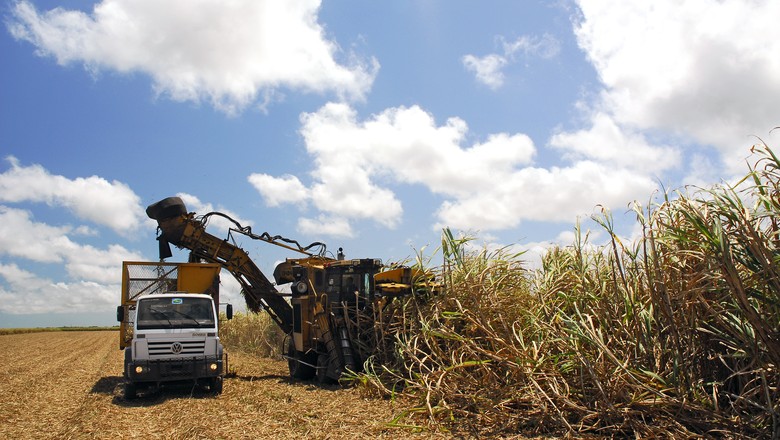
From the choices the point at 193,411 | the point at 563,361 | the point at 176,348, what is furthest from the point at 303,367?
the point at 563,361

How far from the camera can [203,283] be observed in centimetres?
1534

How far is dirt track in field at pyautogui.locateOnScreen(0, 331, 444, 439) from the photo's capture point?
8164 millimetres

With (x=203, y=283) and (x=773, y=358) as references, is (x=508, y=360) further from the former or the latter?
(x=203, y=283)

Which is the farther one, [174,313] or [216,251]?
[216,251]

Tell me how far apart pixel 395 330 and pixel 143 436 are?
522 cm

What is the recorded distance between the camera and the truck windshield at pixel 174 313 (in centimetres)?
1220

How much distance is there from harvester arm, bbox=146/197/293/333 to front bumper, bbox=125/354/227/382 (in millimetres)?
4951

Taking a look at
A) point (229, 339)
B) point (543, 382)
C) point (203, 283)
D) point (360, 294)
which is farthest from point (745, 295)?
point (229, 339)

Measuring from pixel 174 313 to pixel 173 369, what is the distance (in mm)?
1197

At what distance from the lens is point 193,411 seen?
32.8ft

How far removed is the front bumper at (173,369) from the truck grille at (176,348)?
133mm

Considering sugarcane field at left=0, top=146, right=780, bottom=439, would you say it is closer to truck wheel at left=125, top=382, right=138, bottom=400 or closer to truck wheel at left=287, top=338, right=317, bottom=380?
truck wheel at left=125, top=382, right=138, bottom=400

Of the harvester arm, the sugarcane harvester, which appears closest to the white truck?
the sugarcane harvester

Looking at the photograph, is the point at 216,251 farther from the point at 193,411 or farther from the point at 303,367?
the point at 193,411
